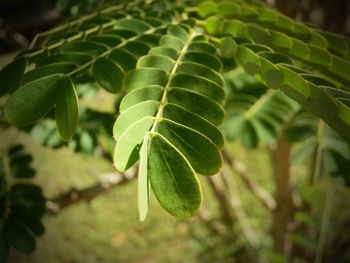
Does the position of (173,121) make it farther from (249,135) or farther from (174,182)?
(249,135)

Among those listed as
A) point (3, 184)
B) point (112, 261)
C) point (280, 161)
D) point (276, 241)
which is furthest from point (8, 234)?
point (112, 261)

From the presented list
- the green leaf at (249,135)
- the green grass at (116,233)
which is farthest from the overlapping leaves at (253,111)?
the green grass at (116,233)

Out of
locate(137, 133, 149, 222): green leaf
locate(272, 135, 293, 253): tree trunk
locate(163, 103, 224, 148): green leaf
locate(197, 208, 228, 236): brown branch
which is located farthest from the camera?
locate(197, 208, 228, 236): brown branch

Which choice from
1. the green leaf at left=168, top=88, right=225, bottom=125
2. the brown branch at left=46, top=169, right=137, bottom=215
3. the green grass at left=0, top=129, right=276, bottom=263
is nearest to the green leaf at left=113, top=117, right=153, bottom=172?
the green leaf at left=168, top=88, right=225, bottom=125

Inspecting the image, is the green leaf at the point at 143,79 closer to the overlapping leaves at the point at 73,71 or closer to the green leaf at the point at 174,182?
the overlapping leaves at the point at 73,71

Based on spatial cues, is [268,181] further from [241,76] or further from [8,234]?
[8,234]

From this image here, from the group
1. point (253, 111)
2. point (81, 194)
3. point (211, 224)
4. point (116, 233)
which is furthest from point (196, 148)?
point (116, 233)

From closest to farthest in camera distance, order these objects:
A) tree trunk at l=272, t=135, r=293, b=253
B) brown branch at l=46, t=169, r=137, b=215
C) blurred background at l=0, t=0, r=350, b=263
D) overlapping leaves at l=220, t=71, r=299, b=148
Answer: overlapping leaves at l=220, t=71, r=299, b=148 < brown branch at l=46, t=169, r=137, b=215 < tree trunk at l=272, t=135, r=293, b=253 < blurred background at l=0, t=0, r=350, b=263

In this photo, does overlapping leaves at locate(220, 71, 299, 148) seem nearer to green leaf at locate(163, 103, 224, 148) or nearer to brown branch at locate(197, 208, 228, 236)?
green leaf at locate(163, 103, 224, 148)
